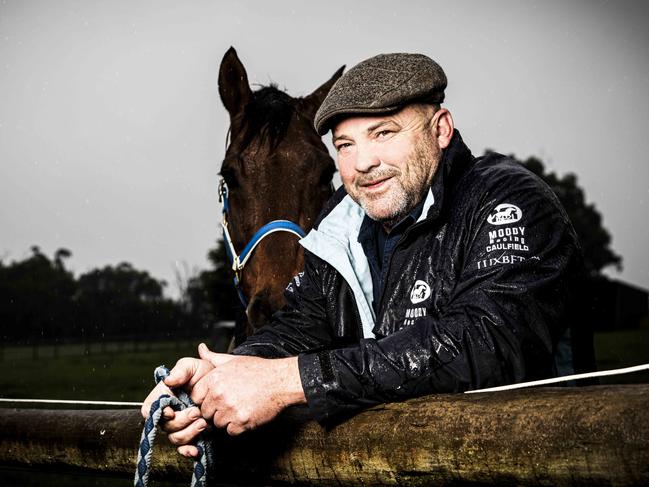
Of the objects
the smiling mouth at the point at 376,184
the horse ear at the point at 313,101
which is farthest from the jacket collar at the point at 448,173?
the horse ear at the point at 313,101

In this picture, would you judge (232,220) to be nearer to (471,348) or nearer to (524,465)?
(471,348)

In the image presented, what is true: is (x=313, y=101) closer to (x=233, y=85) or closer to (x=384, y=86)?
(x=233, y=85)

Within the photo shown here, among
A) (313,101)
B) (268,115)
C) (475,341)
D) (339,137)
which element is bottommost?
(475,341)

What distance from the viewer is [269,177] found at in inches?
164

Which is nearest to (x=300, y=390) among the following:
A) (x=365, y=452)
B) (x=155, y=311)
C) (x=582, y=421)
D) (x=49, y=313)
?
(x=365, y=452)

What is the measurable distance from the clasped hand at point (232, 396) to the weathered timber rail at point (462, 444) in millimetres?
88

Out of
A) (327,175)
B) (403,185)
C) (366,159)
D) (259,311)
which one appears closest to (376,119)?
(366,159)

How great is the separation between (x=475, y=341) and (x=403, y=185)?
827mm

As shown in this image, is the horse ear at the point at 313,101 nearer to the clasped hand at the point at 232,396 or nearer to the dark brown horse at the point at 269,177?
the dark brown horse at the point at 269,177

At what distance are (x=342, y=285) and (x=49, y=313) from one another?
5933 centimetres

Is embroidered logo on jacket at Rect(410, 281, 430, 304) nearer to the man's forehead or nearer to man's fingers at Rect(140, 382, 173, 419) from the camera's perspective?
the man's forehead

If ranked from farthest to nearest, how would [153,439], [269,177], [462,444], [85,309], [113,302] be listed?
1. [113,302]
2. [85,309]
3. [269,177]
4. [153,439]
5. [462,444]

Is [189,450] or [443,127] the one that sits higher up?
[443,127]

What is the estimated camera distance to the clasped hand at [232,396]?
1.69 m
